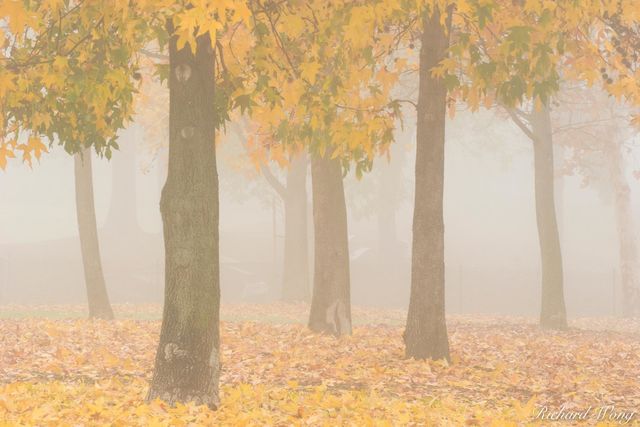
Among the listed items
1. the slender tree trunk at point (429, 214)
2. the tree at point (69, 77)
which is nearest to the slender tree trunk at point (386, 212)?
the slender tree trunk at point (429, 214)

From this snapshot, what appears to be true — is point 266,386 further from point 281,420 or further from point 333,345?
point 333,345

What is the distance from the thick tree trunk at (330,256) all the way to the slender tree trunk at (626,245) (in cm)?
1761

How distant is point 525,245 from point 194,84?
48.9 meters

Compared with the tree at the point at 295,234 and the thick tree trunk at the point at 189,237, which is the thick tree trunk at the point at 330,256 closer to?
the thick tree trunk at the point at 189,237

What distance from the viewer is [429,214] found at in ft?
36.9

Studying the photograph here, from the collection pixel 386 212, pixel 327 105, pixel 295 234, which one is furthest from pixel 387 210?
pixel 327 105

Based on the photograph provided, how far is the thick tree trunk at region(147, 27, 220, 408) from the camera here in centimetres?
788

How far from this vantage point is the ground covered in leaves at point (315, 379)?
7703 millimetres

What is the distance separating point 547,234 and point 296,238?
Answer: 1019 cm

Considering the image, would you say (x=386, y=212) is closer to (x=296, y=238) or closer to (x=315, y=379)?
(x=296, y=238)

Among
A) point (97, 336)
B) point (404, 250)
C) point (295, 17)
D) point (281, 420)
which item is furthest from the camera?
point (404, 250)

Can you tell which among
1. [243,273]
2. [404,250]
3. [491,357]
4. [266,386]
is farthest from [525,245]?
[266,386]

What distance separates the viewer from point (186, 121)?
7859 millimetres

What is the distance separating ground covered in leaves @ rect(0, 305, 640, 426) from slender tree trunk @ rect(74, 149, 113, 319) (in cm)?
291
